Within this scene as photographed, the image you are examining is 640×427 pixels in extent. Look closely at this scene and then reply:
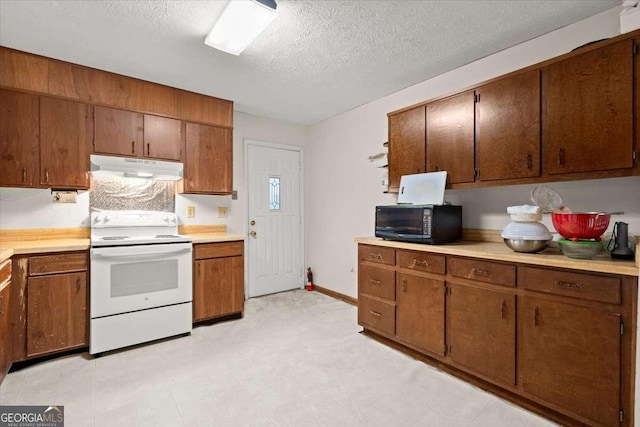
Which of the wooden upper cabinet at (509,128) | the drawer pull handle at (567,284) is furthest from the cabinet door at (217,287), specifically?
the drawer pull handle at (567,284)

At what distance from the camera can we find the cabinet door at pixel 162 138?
311 centimetres

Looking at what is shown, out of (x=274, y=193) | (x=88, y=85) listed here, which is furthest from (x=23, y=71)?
(x=274, y=193)

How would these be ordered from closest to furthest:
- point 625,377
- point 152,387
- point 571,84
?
1. point 625,377
2. point 571,84
3. point 152,387

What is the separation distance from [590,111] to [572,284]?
1045 millimetres

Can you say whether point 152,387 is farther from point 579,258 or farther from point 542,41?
point 542,41

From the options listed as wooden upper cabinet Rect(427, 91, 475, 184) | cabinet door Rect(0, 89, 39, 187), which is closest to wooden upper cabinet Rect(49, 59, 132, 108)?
cabinet door Rect(0, 89, 39, 187)

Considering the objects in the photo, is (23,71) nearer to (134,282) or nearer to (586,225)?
(134,282)

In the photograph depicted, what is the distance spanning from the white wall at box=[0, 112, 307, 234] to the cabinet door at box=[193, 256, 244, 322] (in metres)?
0.74

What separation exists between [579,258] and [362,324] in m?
1.83

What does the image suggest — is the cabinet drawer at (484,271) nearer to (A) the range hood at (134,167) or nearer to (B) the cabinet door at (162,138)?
(A) the range hood at (134,167)

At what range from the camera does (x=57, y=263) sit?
2.46 metres

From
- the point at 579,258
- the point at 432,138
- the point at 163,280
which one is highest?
the point at 432,138

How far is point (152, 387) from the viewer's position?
2105mm

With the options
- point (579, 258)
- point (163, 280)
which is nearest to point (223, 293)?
point (163, 280)
